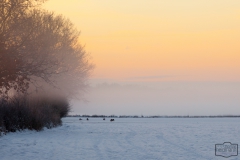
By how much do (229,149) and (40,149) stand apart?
8.24 metres

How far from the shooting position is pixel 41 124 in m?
30.4

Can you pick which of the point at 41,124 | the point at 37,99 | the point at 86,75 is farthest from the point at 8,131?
the point at 86,75

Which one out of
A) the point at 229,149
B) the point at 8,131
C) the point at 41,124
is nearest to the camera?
the point at 229,149

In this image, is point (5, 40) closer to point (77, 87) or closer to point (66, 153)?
point (66, 153)

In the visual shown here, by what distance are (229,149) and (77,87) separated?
110ft

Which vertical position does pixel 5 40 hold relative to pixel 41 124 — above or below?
above

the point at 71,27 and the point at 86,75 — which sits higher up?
the point at 71,27

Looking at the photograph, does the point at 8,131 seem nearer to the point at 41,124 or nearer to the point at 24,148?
the point at 41,124

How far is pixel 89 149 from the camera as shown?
673 inches

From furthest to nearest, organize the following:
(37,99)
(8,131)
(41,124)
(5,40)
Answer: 1. (37,99)
2. (41,124)
3. (8,131)
4. (5,40)

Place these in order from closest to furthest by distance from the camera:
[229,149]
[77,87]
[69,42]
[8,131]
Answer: [229,149]
[8,131]
[69,42]
[77,87]

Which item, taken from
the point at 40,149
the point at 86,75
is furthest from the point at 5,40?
the point at 86,75

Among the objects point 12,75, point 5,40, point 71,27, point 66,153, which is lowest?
point 66,153

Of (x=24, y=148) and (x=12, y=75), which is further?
(x=24, y=148)
